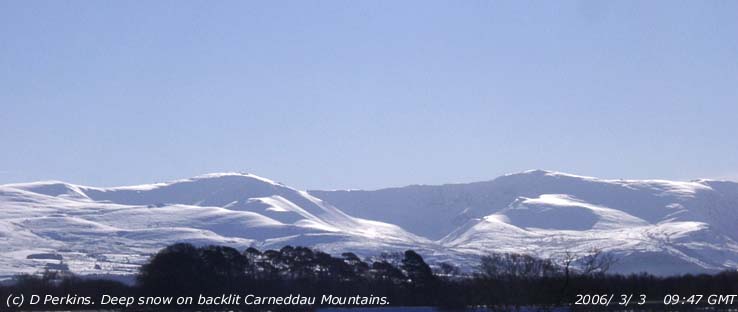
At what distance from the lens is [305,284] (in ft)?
401

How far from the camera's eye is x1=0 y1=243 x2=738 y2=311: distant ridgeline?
97.1 metres

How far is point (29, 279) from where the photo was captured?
13600cm

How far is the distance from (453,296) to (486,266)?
19389 millimetres

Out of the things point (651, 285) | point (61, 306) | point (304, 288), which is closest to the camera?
point (61, 306)

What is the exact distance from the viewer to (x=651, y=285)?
422ft

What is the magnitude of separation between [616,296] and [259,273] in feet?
122

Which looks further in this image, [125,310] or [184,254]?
[184,254]

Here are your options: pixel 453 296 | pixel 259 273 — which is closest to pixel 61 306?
pixel 259 273

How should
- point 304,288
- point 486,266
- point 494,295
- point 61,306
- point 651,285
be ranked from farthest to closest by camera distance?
point 651,285 → point 304,288 → point 61,306 → point 486,266 → point 494,295

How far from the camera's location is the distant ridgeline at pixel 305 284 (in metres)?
97.1

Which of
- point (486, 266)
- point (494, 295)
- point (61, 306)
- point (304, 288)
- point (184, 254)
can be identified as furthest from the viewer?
point (304, 288)

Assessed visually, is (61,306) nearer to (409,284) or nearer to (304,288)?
(304,288)

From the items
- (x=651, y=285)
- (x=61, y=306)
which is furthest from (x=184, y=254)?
(x=651, y=285)

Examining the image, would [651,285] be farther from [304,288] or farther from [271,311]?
[271,311]
